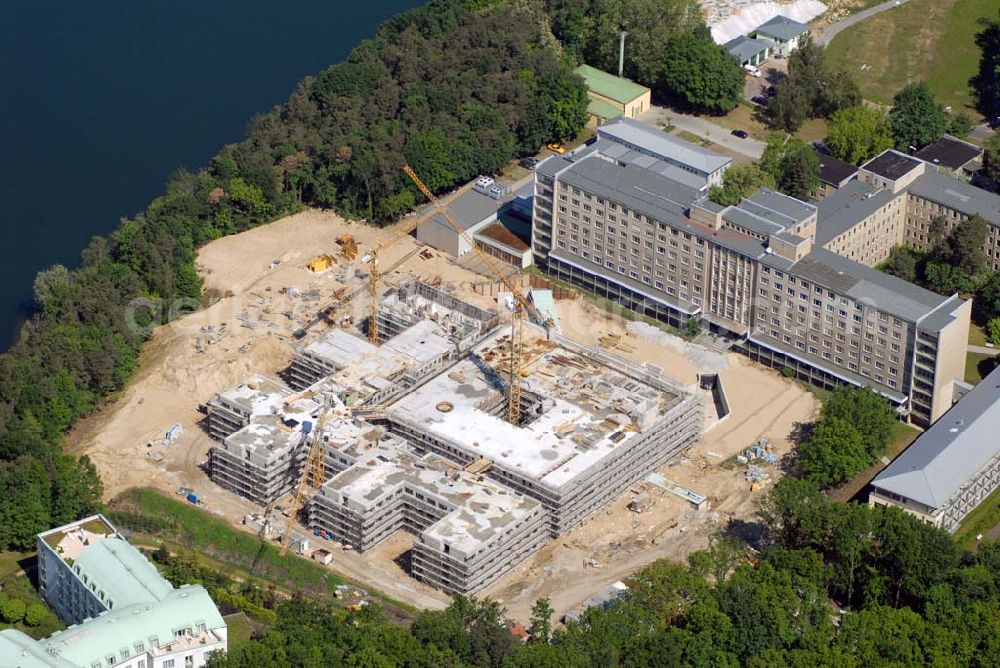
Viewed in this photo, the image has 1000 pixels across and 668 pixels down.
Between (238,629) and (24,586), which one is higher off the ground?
(24,586)

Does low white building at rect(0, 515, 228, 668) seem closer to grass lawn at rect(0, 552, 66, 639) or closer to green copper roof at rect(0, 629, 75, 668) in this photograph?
green copper roof at rect(0, 629, 75, 668)

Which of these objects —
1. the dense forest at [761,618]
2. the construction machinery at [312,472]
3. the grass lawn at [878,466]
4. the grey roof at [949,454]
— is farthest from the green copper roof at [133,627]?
the grey roof at [949,454]

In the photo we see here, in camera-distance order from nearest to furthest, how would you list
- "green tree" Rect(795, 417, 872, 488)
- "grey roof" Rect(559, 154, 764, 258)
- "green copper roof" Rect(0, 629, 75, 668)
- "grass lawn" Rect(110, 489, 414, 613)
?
"green copper roof" Rect(0, 629, 75, 668) → "grass lawn" Rect(110, 489, 414, 613) → "green tree" Rect(795, 417, 872, 488) → "grey roof" Rect(559, 154, 764, 258)

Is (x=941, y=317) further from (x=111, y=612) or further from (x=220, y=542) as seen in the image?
(x=111, y=612)

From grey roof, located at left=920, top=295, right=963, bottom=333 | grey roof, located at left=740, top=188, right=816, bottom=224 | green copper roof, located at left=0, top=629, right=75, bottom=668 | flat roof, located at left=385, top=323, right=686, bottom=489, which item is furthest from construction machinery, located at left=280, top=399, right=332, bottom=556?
grey roof, located at left=920, top=295, right=963, bottom=333

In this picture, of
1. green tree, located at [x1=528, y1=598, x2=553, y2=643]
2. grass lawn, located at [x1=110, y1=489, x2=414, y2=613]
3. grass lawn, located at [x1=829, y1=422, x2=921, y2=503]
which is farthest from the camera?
grass lawn, located at [x1=829, y1=422, x2=921, y2=503]

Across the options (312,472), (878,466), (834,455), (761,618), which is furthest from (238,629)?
(878,466)
